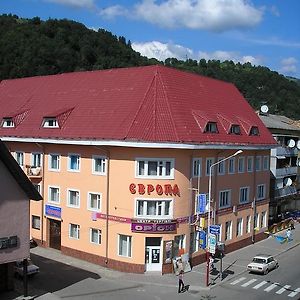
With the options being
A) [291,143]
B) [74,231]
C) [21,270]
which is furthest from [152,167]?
[291,143]

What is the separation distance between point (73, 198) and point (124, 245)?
6.72 m

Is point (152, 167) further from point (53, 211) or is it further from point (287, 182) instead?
point (287, 182)

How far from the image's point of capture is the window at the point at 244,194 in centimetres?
4559

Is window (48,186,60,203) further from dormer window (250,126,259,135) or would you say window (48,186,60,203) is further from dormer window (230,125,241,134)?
dormer window (250,126,259,135)

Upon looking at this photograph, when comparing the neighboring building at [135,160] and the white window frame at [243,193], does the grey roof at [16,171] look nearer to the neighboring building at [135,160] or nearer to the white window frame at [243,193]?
the neighboring building at [135,160]

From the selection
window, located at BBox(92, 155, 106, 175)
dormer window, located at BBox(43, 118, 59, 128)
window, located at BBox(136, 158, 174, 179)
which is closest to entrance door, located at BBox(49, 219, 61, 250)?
window, located at BBox(92, 155, 106, 175)

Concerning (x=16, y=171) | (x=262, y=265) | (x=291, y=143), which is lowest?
(x=262, y=265)

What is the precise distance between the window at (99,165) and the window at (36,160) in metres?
6.88

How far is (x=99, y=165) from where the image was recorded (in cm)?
3834

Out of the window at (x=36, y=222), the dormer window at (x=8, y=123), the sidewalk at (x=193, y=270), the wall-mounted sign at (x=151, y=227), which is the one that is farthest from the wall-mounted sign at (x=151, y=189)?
the dormer window at (x=8, y=123)

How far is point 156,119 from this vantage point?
120 feet

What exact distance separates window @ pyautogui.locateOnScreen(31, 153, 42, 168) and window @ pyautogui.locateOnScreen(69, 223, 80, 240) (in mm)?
6731

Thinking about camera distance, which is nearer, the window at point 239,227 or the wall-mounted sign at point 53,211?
the wall-mounted sign at point 53,211

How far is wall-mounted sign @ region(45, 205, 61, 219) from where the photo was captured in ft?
135
